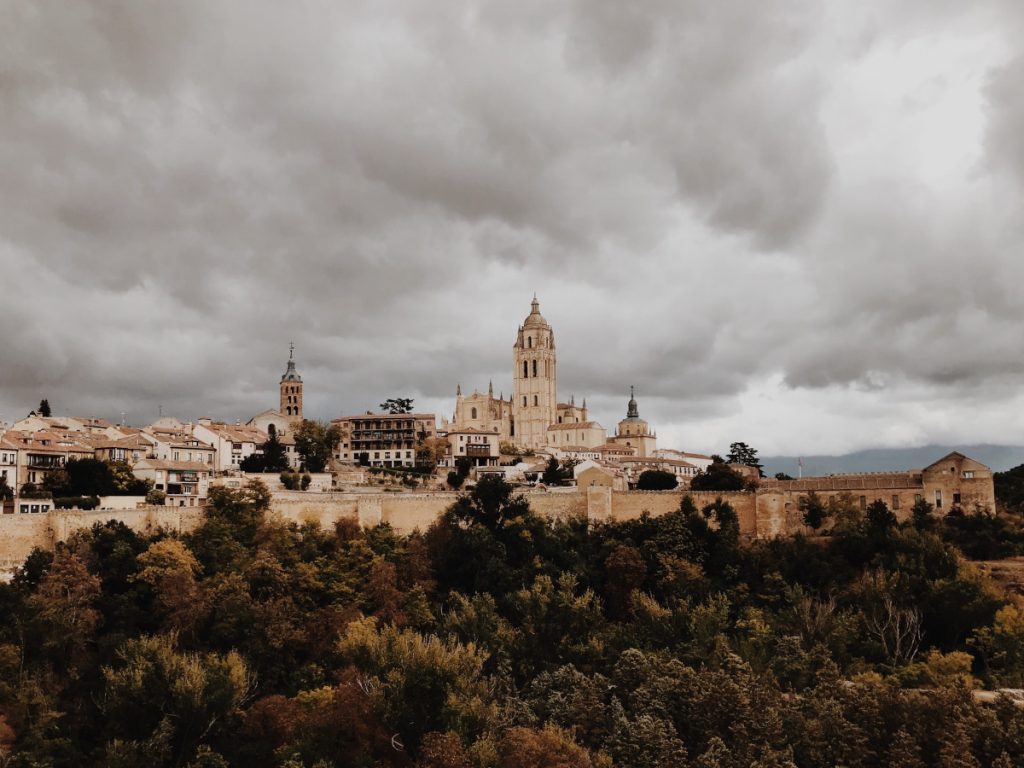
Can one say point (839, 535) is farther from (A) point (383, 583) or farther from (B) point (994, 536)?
(A) point (383, 583)

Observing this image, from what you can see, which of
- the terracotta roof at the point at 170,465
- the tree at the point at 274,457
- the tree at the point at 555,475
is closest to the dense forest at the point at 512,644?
the terracotta roof at the point at 170,465

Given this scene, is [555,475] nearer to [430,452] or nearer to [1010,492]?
[430,452]

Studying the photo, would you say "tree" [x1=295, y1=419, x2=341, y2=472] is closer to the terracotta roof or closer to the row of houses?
the row of houses

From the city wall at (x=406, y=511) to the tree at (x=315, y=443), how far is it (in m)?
16.2

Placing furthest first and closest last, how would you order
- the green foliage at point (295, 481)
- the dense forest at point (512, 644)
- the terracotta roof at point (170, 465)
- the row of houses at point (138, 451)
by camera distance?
1. the green foliage at point (295, 481)
2. the terracotta roof at point (170, 465)
3. the row of houses at point (138, 451)
4. the dense forest at point (512, 644)

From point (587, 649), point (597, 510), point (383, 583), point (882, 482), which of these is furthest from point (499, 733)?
point (882, 482)

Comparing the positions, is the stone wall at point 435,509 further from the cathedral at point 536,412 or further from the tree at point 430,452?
the cathedral at point 536,412

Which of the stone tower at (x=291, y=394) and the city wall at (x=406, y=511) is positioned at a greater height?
the stone tower at (x=291, y=394)

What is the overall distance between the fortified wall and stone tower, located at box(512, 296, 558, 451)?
151ft

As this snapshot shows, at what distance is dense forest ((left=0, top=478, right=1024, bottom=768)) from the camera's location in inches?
876

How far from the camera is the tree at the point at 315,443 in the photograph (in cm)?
5733

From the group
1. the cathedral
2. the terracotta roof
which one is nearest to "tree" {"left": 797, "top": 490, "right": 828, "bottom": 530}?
the terracotta roof

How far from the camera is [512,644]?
100 feet

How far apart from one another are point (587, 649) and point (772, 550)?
11.5 metres
